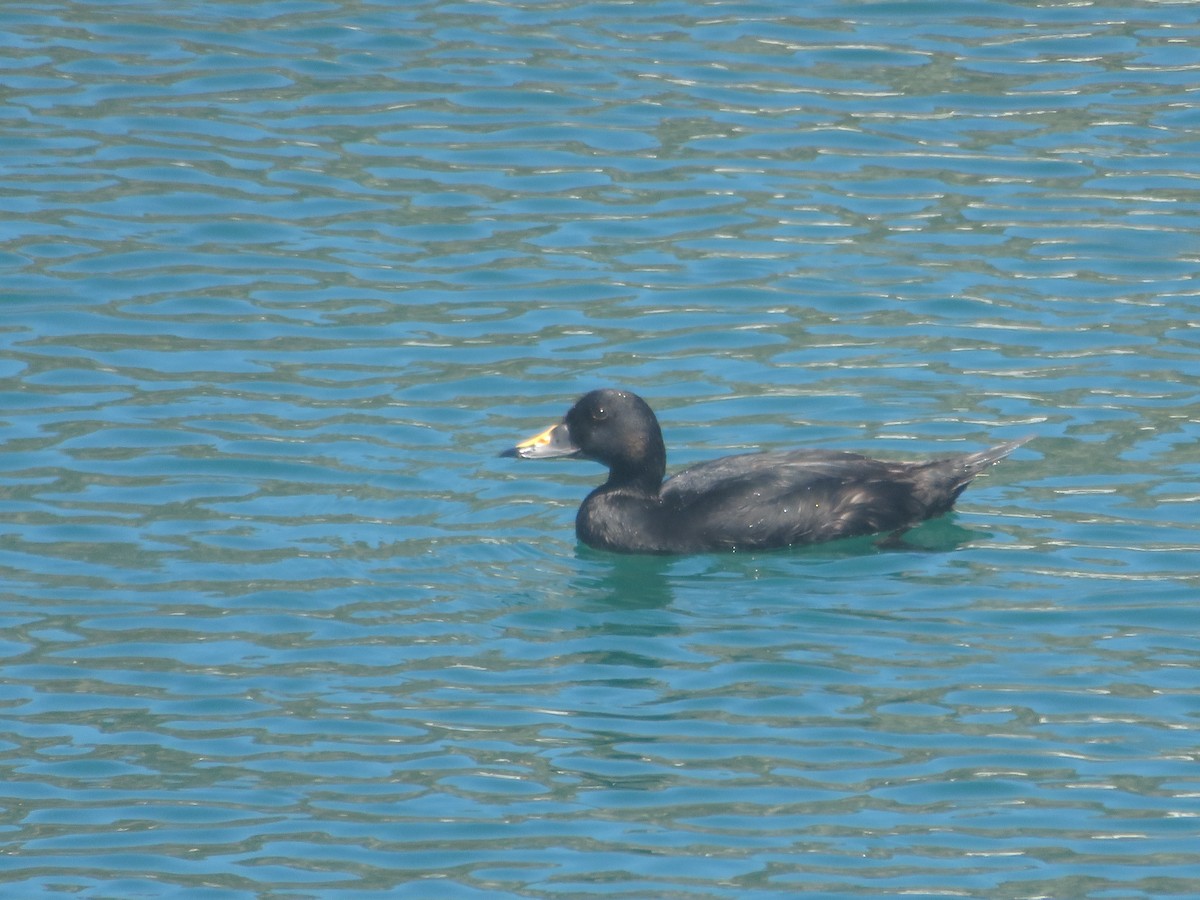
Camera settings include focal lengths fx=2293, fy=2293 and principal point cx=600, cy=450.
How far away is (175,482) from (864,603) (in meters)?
3.58

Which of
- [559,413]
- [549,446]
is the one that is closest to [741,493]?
[549,446]

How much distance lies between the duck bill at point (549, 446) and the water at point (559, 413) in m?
0.31

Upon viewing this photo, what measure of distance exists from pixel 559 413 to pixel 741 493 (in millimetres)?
1775

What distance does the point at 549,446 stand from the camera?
36.2 ft

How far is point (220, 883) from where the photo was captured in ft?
24.9

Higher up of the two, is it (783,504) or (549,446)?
(549,446)

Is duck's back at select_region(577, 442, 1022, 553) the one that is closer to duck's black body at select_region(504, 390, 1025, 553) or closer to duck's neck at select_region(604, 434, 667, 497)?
duck's black body at select_region(504, 390, 1025, 553)

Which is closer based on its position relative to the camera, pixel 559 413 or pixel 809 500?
pixel 809 500

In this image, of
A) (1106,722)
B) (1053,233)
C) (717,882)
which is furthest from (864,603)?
(1053,233)

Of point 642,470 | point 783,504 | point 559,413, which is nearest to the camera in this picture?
point 783,504

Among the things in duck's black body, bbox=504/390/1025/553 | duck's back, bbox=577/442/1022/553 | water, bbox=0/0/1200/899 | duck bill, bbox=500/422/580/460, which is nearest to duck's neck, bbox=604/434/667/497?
duck's black body, bbox=504/390/1025/553

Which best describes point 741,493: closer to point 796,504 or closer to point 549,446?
point 796,504

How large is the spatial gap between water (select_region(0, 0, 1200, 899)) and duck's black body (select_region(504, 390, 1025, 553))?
13 cm

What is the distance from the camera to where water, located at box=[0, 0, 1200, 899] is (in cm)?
799
